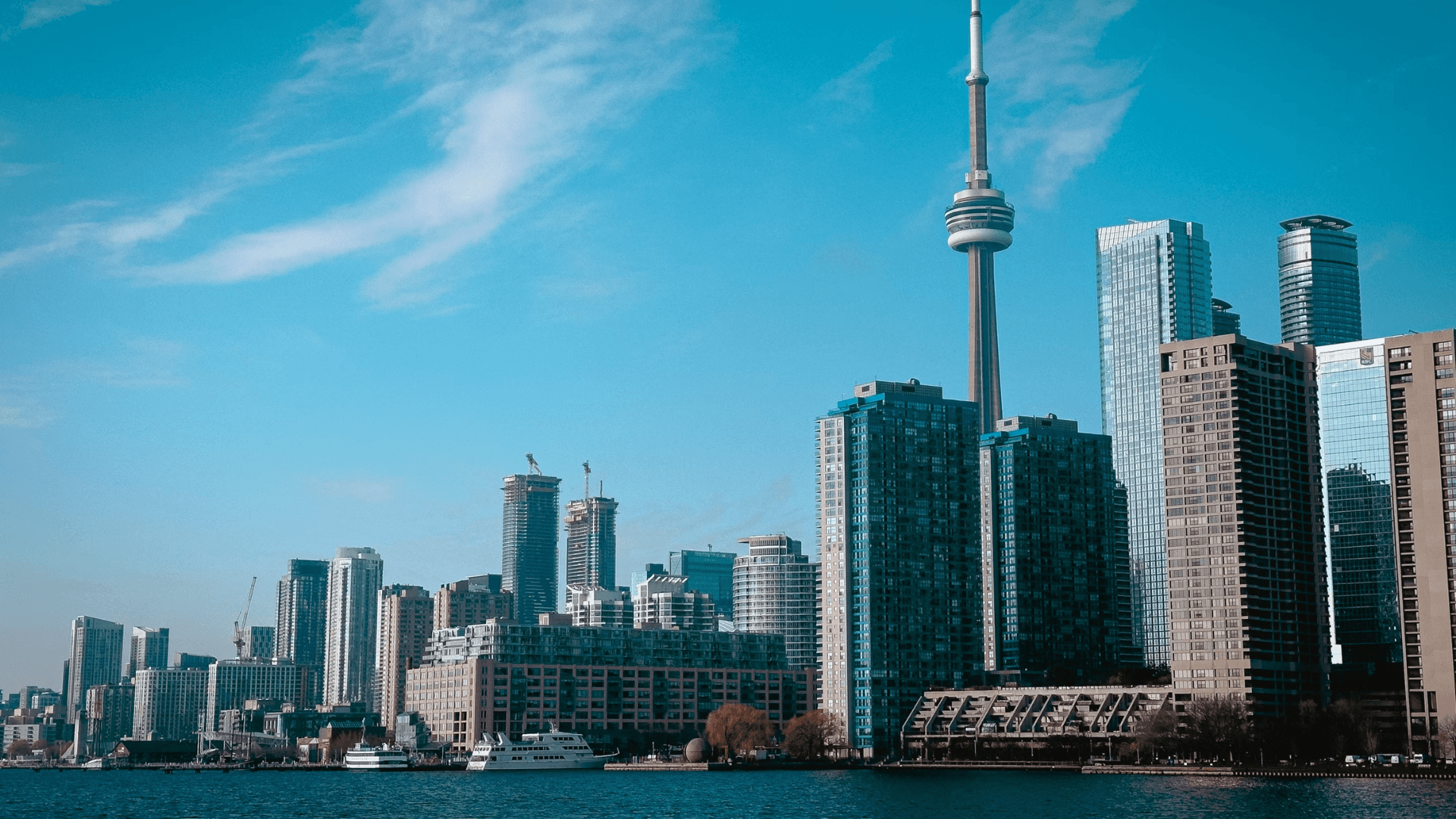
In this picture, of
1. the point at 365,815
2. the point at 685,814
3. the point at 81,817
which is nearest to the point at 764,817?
the point at 685,814

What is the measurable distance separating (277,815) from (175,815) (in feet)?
44.4

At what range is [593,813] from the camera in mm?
189875

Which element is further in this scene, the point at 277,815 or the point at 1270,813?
the point at 277,815

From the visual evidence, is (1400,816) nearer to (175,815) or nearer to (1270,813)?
(1270,813)

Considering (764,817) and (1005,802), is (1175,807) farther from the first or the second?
(764,817)

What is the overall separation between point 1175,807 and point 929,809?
26.6m

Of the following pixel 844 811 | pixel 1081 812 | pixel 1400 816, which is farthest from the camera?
pixel 844 811

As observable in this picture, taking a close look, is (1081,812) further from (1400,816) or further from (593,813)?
(593,813)

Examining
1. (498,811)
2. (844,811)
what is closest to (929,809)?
(844,811)

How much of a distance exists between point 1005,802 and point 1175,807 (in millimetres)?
23583

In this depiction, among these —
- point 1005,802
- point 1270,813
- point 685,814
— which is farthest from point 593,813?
point 1270,813

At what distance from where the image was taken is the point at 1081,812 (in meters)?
175

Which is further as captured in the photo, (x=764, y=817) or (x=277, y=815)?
(x=277, y=815)

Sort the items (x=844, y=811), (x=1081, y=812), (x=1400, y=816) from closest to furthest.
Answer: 1. (x=1400, y=816)
2. (x=1081, y=812)
3. (x=844, y=811)
